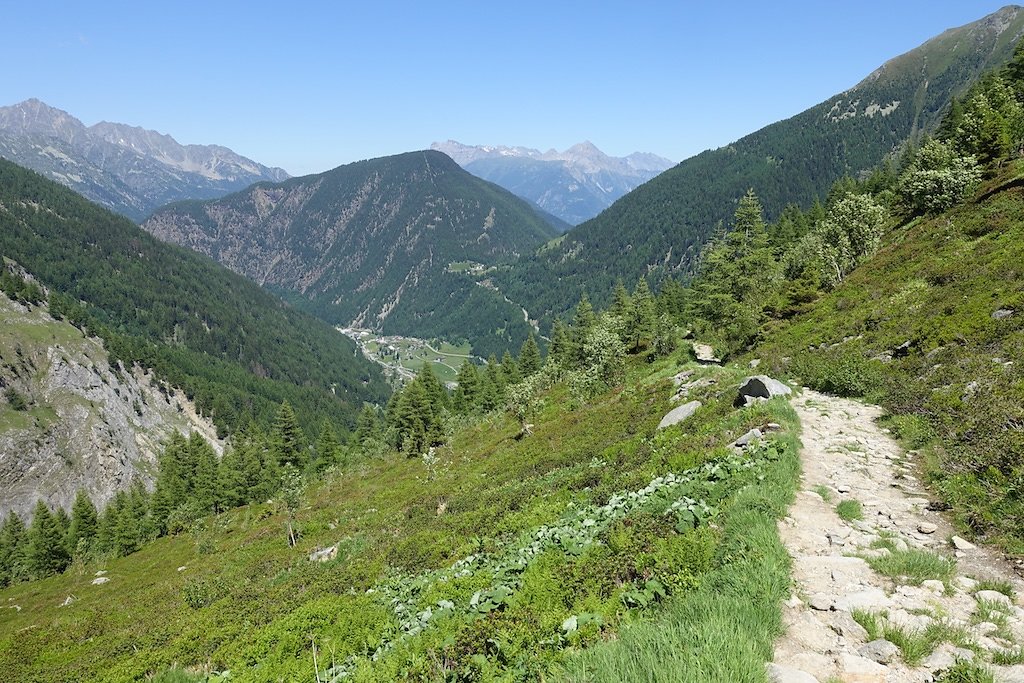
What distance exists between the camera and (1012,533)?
8523 mm

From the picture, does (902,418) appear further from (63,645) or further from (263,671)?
(63,645)

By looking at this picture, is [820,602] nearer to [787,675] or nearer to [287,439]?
[787,675]

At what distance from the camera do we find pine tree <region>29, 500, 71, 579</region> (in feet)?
226

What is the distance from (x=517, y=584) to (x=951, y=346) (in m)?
20.3

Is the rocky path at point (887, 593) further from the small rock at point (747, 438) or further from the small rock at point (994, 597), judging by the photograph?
the small rock at point (747, 438)

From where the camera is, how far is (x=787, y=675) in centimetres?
547

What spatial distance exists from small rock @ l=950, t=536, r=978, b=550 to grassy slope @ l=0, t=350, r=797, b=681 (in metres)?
2.77

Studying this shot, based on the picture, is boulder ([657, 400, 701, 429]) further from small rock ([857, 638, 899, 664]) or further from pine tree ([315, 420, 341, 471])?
pine tree ([315, 420, 341, 471])

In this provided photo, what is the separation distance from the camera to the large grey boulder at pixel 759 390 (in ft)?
66.6

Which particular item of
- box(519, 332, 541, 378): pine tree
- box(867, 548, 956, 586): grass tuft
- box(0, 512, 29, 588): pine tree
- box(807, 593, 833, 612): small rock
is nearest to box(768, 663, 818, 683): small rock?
box(807, 593, 833, 612): small rock

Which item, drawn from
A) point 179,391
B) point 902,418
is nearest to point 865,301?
point 902,418

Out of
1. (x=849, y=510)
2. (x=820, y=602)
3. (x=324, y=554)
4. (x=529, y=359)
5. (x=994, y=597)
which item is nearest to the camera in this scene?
(x=994, y=597)

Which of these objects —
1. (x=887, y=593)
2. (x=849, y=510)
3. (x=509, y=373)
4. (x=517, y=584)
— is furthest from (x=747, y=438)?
(x=509, y=373)

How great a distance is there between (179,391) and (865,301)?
231232mm
